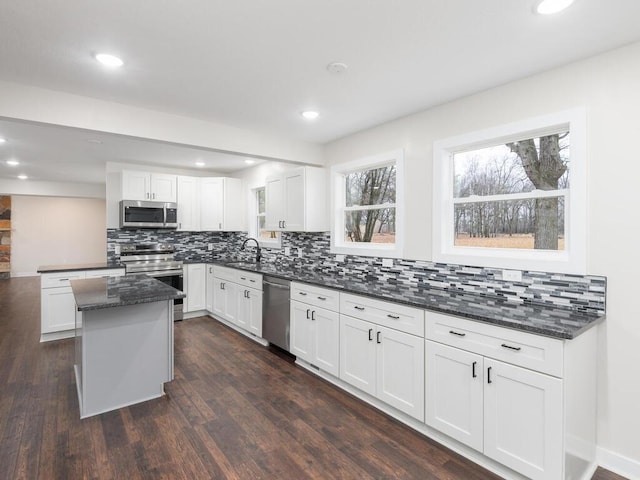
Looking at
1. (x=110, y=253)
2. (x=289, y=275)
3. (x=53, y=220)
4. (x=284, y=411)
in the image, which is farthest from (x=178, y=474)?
(x=53, y=220)

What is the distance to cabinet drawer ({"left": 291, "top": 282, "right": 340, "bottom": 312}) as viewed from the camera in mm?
3096

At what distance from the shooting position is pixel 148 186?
536cm

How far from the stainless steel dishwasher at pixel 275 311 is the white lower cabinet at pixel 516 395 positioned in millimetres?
1822

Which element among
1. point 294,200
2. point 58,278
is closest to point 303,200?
point 294,200

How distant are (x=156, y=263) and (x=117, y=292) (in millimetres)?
2509

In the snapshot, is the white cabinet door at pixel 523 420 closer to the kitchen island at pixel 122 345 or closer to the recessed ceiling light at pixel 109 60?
the kitchen island at pixel 122 345

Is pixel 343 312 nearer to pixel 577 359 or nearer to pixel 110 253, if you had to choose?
pixel 577 359

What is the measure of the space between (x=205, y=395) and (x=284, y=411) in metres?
0.74

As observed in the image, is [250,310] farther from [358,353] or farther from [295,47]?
[295,47]

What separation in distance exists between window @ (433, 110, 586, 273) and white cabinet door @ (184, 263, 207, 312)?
392 centimetres

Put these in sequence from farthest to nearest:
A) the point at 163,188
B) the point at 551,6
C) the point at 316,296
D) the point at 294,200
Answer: the point at 163,188 → the point at 294,200 → the point at 316,296 → the point at 551,6

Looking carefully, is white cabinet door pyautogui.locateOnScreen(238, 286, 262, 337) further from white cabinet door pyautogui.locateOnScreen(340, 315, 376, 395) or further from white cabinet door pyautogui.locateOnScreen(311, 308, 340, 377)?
white cabinet door pyautogui.locateOnScreen(340, 315, 376, 395)

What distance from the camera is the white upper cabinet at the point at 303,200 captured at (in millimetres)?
4125

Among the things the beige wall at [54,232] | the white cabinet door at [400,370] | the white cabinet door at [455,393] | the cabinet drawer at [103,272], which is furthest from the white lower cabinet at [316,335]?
the beige wall at [54,232]
